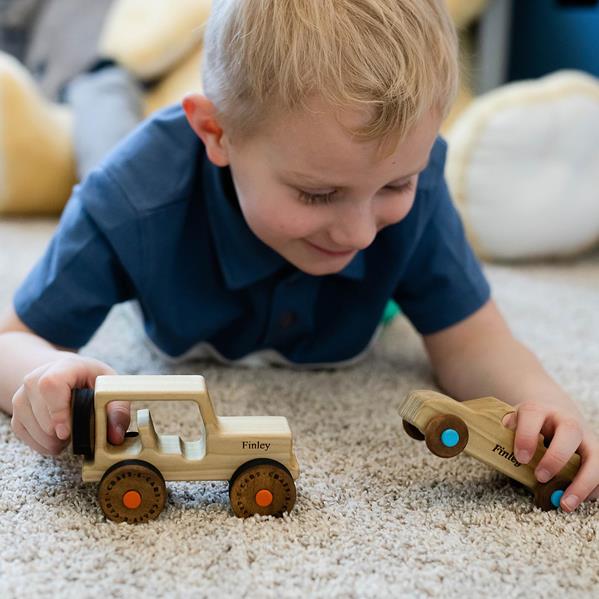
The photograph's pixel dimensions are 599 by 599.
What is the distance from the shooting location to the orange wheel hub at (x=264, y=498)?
67 centimetres

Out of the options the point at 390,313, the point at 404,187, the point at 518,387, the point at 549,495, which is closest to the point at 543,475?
the point at 549,495

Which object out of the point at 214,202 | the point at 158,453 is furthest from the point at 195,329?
the point at 158,453

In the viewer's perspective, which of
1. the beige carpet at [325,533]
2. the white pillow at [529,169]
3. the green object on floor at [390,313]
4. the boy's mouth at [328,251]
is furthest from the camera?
the white pillow at [529,169]

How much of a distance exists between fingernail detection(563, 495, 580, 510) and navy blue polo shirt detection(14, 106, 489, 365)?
0.31 meters

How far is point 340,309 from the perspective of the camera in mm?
1014

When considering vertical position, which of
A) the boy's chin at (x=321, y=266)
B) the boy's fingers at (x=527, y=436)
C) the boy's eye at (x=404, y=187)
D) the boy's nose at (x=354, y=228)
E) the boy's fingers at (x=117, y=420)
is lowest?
the boy's fingers at (x=527, y=436)

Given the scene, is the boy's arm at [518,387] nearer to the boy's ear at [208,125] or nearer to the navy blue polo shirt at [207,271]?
the navy blue polo shirt at [207,271]

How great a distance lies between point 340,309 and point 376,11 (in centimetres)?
38

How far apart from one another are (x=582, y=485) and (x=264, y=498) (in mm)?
247

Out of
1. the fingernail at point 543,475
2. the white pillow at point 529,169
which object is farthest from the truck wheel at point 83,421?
the white pillow at point 529,169

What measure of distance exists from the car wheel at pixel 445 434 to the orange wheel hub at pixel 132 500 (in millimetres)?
215

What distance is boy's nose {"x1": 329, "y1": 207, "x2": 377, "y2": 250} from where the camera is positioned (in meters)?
0.76

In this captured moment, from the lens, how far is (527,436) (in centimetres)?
70

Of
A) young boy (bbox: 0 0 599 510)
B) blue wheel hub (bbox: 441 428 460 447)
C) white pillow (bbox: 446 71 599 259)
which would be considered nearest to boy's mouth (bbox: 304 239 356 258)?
young boy (bbox: 0 0 599 510)
